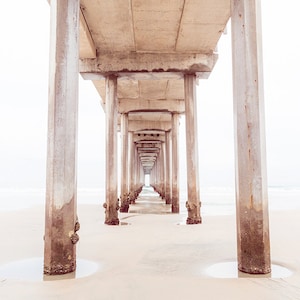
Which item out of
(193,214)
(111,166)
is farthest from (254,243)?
(111,166)

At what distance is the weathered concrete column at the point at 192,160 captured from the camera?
10094 millimetres

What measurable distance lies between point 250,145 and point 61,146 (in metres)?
2.41

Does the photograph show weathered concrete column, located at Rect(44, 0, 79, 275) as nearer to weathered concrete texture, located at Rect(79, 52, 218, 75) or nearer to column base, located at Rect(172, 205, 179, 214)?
weathered concrete texture, located at Rect(79, 52, 218, 75)

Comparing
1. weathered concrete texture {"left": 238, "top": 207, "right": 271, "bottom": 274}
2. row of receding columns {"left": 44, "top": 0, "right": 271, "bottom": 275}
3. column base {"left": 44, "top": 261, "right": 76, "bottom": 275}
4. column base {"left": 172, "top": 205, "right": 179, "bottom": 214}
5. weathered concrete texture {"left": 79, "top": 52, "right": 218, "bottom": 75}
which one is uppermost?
weathered concrete texture {"left": 79, "top": 52, "right": 218, "bottom": 75}

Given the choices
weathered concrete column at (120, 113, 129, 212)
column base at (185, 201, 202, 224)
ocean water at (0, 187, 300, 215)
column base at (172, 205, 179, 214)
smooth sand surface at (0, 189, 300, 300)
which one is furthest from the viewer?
ocean water at (0, 187, 300, 215)

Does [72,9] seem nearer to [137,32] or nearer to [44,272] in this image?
[44,272]

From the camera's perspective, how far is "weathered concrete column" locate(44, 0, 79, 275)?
4402 mm

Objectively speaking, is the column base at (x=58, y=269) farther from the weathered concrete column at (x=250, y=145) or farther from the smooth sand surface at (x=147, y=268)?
the weathered concrete column at (x=250, y=145)

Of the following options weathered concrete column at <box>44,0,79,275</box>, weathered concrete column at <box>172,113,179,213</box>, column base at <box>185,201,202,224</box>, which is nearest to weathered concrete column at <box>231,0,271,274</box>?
weathered concrete column at <box>44,0,79,275</box>

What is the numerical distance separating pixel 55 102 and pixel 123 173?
39.7 feet

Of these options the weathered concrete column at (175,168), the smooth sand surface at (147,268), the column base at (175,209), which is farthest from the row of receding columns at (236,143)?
the weathered concrete column at (175,168)

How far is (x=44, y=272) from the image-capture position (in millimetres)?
4371

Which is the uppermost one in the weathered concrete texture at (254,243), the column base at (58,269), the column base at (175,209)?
the weathered concrete texture at (254,243)

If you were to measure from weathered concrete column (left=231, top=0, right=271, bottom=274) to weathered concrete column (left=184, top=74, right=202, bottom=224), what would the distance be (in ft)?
18.4
